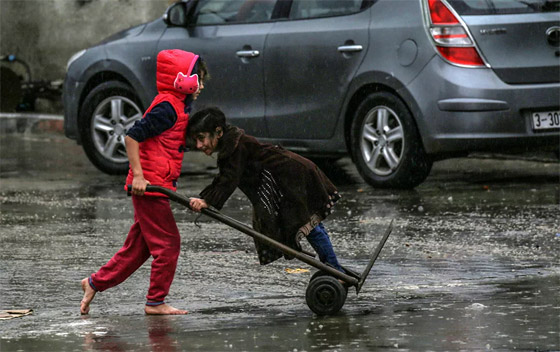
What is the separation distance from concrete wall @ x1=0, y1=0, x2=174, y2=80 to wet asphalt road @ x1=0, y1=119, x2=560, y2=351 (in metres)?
8.70

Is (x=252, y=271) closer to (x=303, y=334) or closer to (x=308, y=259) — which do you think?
(x=308, y=259)

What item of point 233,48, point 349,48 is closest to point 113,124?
point 233,48

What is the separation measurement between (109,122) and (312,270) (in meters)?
5.49

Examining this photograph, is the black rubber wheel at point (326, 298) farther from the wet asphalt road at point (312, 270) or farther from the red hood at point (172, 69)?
the red hood at point (172, 69)

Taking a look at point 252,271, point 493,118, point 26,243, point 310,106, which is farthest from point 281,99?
point 252,271

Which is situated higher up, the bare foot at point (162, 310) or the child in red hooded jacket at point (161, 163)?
the child in red hooded jacket at point (161, 163)

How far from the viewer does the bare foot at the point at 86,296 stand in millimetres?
6047

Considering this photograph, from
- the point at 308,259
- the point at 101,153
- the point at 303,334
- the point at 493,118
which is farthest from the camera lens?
the point at 101,153

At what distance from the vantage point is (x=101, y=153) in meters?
12.2

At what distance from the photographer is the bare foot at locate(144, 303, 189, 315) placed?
599 centimetres

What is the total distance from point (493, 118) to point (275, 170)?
14.5 ft

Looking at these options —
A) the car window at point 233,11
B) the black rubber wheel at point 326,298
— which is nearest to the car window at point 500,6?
the car window at point 233,11

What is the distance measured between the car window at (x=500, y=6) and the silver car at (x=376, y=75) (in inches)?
0.4

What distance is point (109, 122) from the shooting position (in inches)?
482
